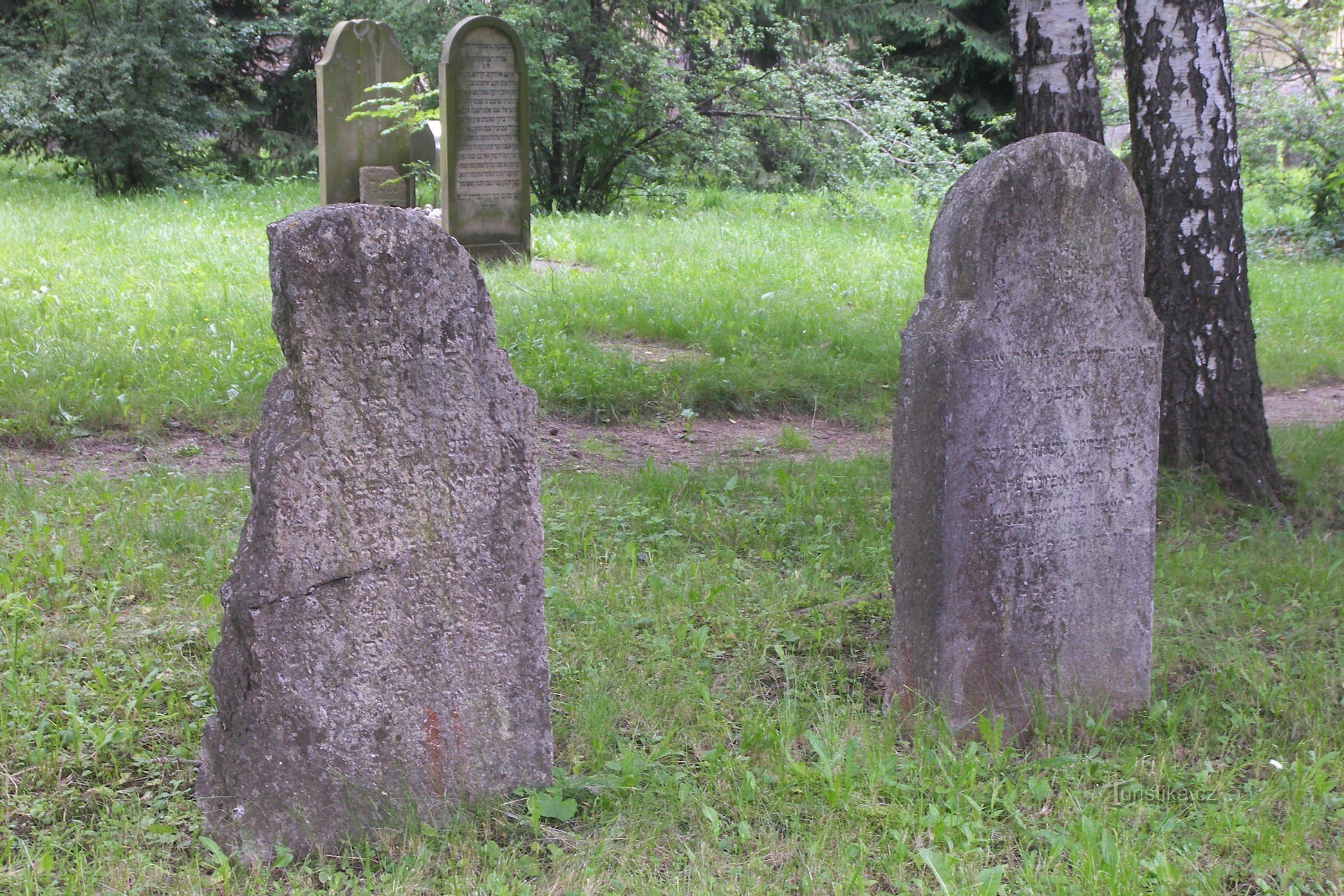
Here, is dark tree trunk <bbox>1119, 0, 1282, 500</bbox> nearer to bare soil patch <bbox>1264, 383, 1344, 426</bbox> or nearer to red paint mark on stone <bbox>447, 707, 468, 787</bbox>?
bare soil patch <bbox>1264, 383, 1344, 426</bbox>

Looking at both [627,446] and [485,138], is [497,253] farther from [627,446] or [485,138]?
[627,446]

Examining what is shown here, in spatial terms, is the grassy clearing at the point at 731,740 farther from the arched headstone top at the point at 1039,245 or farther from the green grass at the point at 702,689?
the arched headstone top at the point at 1039,245

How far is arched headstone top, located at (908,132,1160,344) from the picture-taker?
338 cm

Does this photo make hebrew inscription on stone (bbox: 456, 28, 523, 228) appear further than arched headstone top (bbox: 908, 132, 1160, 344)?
Yes

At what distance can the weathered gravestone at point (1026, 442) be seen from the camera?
3.40 m

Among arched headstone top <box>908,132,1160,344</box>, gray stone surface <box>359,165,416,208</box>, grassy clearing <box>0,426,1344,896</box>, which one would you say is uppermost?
gray stone surface <box>359,165,416,208</box>

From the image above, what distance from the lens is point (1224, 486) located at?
224 inches

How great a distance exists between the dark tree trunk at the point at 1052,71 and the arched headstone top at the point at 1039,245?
259 centimetres

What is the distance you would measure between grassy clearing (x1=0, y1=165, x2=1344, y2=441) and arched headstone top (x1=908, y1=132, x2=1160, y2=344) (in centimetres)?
384

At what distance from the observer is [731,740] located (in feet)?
11.7

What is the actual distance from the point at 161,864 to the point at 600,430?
14.6 ft

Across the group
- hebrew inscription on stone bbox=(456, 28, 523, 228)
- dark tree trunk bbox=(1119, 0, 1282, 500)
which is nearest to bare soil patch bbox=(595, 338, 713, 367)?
hebrew inscription on stone bbox=(456, 28, 523, 228)

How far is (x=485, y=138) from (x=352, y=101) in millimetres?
2879

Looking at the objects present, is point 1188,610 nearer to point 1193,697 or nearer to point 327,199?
point 1193,697
